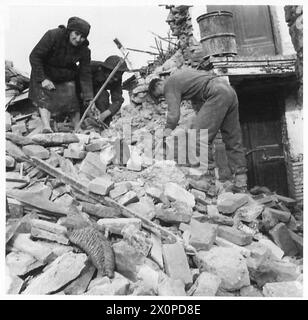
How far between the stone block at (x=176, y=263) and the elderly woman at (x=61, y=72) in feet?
8.28

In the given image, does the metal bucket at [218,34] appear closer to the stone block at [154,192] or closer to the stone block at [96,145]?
the stone block at [96,145]

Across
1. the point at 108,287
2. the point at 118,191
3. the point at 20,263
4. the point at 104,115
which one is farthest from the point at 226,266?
the point at 104,115

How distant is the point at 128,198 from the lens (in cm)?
321

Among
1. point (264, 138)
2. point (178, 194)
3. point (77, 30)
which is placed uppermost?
point (77, 30)

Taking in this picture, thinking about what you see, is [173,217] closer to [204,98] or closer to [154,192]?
[154,192]

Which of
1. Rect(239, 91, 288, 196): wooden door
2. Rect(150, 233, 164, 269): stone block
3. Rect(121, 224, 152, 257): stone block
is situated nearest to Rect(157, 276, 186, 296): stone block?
Rect(150, 233, 164, 269): stone block

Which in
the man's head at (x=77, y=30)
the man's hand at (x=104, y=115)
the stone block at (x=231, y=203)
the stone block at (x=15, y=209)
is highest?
the man's head at (x=77, y=30)

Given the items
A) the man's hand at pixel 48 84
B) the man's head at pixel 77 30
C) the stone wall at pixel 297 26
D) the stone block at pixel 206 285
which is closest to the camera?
the stone block at pixel 206 285

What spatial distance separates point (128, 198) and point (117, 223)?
44 cm

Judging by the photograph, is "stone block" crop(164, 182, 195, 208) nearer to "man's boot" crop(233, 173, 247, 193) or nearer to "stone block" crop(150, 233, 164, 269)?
"stone block" crop(150, 233, 164, 269)

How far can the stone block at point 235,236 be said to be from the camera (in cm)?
310

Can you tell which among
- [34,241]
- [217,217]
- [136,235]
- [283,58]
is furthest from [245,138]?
[34,241]

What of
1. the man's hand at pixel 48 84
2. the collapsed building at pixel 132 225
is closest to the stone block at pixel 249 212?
the collapsed building at pixel 132 225

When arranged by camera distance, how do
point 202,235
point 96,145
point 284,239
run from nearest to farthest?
point 202,235
point 284,239
point 96,145
